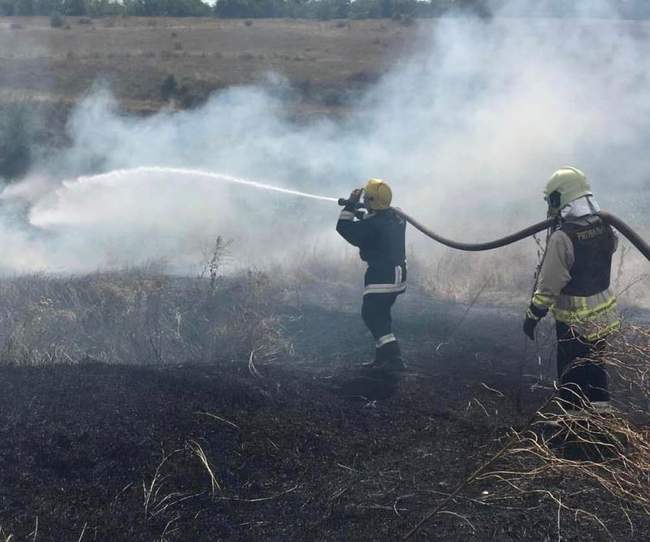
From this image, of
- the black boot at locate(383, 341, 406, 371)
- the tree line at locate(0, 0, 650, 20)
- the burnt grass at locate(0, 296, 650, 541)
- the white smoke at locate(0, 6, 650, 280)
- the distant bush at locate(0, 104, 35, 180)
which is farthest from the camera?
the tree line at locate(0, 0, 650, 20)

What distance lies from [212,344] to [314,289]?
2.72 metres

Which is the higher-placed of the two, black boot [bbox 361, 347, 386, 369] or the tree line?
the tree line

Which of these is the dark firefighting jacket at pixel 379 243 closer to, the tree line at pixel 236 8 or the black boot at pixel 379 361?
the black boot at pixel 379 361

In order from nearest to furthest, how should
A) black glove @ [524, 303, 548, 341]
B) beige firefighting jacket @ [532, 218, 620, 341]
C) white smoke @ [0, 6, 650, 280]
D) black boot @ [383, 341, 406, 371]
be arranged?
1. beige firefighting jacket @ [532, 218, 620, 341]
2. black glove @ [524, 303, 548, 341]
3. black boot @ [383, 341, 406, 371]
4. white smoke @ [0, 6, 650, 280]

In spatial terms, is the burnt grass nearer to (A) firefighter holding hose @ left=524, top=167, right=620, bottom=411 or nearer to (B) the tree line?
(A) firefighter holding hose @ left=524, top=167, right=620, bottom=411

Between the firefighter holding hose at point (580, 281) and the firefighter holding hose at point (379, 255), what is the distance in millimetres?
1920

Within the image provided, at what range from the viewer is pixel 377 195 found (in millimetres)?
6586

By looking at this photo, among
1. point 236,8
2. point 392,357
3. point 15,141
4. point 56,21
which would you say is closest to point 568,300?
point 392,357

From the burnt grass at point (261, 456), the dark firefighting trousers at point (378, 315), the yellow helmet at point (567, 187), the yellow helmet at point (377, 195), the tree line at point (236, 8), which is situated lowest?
the burnt grass at point (261, 456)

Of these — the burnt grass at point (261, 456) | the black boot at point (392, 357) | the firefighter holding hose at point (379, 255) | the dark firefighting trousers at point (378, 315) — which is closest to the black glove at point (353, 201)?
the firefighter holding hose at point (379, 255)

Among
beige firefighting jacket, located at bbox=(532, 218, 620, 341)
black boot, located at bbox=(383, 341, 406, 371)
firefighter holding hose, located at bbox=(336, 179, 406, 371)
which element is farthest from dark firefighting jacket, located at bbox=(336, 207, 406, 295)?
beige firefighting jacket, located at bbox=(532, 218, 620, 341)

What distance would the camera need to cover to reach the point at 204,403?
4941mm

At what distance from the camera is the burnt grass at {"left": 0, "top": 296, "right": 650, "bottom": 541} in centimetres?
366

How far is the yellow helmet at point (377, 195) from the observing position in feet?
21.6
